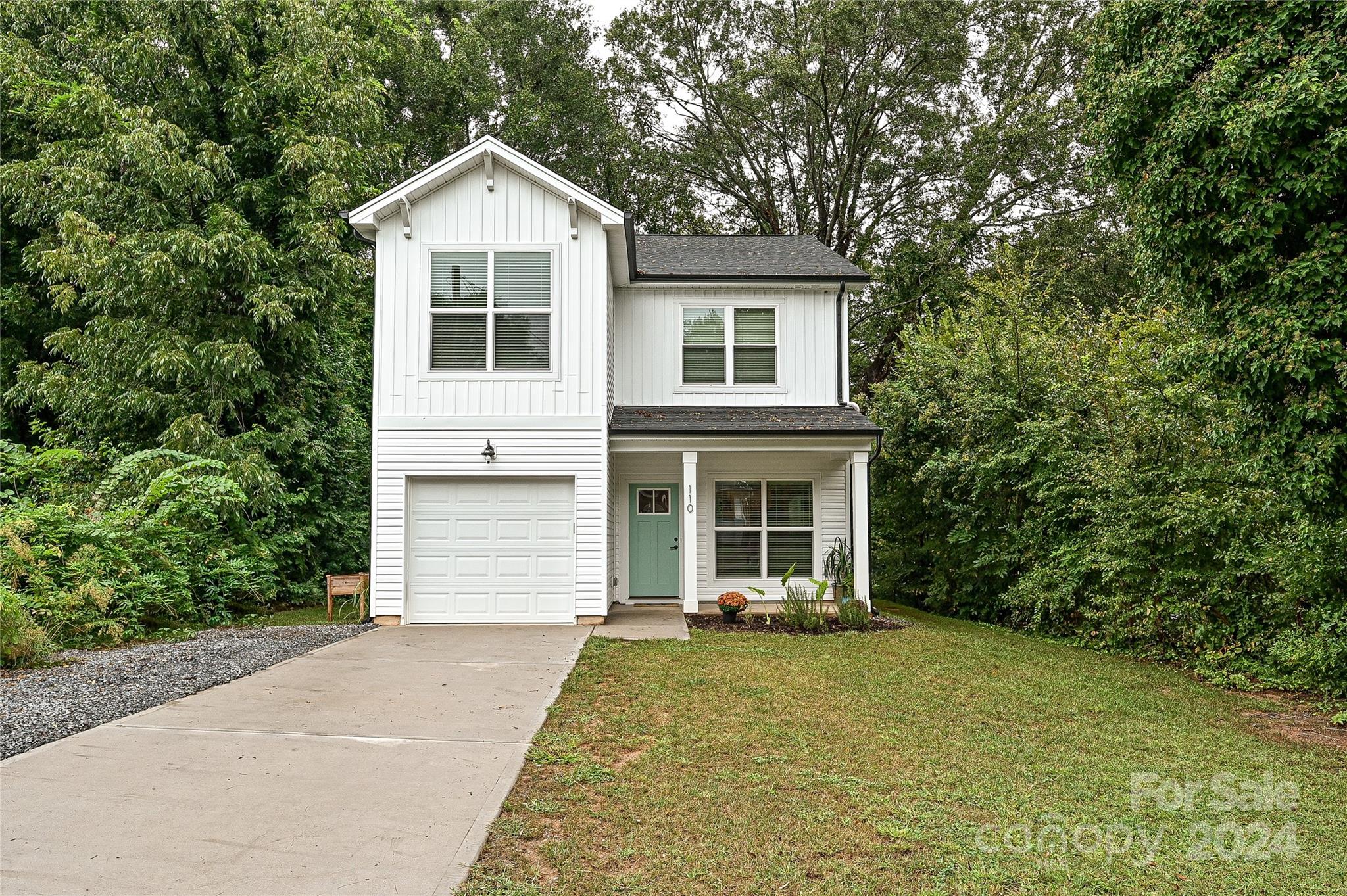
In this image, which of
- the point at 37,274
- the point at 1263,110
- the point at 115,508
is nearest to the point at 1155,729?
the point at 1263,110

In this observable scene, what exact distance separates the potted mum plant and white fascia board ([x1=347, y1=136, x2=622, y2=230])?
211 inches

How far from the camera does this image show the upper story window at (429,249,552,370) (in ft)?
36.6

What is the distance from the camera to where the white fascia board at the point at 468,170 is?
11.0 metres

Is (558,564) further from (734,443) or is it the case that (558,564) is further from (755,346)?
(755,346)

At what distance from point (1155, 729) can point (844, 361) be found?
8.33 m

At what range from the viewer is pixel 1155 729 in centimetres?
609

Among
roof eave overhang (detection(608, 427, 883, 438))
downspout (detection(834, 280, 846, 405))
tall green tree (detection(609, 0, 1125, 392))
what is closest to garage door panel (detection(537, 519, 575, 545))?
roof eave overhang (detection(608, 427, 883, 438))

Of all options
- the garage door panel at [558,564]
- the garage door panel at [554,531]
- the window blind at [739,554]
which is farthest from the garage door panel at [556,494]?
the window blind at [739,554]

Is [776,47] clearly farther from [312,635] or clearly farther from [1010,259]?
[312,635]

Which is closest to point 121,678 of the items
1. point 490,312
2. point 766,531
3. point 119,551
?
point 119,551

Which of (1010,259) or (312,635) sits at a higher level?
(1010,259)

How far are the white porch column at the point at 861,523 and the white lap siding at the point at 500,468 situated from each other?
378cm

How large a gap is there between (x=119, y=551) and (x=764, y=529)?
347 inches

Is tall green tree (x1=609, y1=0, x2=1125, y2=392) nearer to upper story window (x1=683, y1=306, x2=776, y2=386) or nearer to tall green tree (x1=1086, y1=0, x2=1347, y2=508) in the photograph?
upper story window (x1=683, y1=306, x2=776, y2=386)
